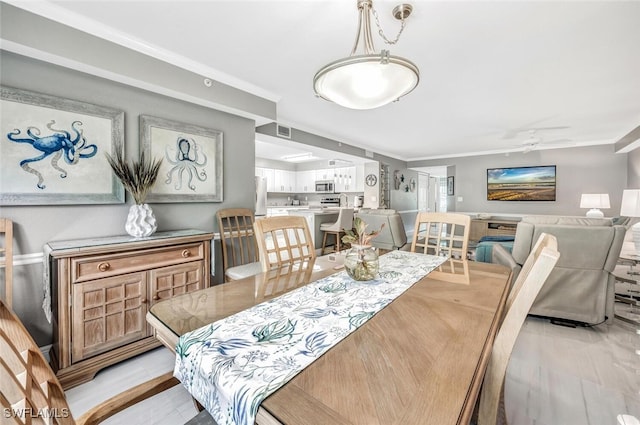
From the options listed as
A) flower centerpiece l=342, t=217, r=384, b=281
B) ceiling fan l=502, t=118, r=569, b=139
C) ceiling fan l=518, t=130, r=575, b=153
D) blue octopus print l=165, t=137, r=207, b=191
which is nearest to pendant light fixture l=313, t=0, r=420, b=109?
flower centerpiece l=342, t=217, r=384, b=281

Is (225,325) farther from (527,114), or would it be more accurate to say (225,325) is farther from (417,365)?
(527,114)

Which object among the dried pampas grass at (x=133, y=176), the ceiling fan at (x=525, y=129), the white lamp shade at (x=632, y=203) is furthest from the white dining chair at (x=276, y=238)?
the ceiling fan at (x=525, y=129)

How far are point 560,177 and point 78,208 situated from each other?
26.5 feet

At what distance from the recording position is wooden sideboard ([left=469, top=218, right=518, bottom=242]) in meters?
5.66

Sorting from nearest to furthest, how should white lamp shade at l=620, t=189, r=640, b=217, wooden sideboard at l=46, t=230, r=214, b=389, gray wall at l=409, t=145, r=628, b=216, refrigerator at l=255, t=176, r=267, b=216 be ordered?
1. wooden sideboard at l=46, t=230, r=214, b=389
2. white lamp shade at l=620, t=189, r=640, b=217
3. gray wall at l=409, t=145, r=628, b=216
4. refrigerator at l=255, t=176, r=267, b=216

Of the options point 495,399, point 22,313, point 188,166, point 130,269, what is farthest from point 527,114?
point 22,313

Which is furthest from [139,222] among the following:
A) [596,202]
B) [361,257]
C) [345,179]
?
[596,202]

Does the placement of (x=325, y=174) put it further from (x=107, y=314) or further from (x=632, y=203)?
(x=107, y=314)

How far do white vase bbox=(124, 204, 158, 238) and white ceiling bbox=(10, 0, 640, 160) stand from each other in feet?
4.13

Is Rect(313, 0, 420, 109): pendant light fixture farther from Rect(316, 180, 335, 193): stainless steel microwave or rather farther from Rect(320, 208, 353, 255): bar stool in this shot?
Rect(316, 180, 335, 193): stainless steel microwave

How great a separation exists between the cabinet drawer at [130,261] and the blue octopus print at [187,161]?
72cm

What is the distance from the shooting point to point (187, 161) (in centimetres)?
261

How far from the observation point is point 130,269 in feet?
6.18

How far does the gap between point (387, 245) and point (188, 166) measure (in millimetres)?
2682
